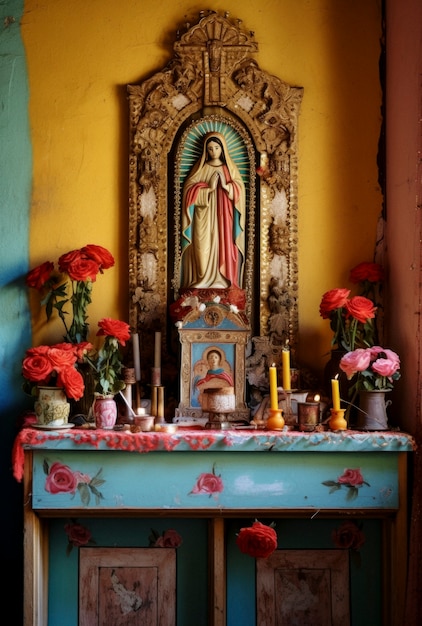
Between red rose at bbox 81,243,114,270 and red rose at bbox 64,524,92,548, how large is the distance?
3.73 ft

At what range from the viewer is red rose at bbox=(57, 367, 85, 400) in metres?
3.00

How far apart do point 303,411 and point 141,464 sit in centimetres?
69

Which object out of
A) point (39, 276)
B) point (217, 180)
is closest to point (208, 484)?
point (39, 276)

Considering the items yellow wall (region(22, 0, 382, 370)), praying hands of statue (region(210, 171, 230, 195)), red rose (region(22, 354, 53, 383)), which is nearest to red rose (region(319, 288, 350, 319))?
yellow wall (region(22, 0, 382, 370))

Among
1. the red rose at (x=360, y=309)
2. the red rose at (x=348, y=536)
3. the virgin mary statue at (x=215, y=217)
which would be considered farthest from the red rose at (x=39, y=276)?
the red rose at (x=348, y=536)

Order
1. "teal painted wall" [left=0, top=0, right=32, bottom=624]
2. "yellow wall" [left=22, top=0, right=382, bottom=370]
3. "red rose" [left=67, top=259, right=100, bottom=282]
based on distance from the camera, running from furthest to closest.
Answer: "yellow wall" [left=22, top=0, right=382, bottom=370], "teal painted wall" [left=0, top=0, right=32, bottom=624], "red rose" [left=67, top=259, right=100, bottom=282]

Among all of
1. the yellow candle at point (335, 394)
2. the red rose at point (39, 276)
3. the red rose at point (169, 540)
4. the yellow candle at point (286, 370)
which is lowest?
the red rose at point (169, 540)

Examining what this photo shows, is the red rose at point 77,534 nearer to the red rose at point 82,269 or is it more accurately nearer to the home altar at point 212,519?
the home altar at point 212,519

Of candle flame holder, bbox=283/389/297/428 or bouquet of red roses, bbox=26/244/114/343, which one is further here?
bouquet of red roses, bbox=26/244/114/343

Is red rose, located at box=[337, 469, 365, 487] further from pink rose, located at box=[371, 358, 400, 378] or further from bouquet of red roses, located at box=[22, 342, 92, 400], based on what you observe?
bouquet of red roses, located at box=[22, 342, 92, 400]

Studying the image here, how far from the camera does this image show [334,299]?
3.22m

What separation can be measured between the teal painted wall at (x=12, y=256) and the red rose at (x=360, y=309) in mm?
1470

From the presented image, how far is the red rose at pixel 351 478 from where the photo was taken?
296 cm

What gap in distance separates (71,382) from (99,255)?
629mm
